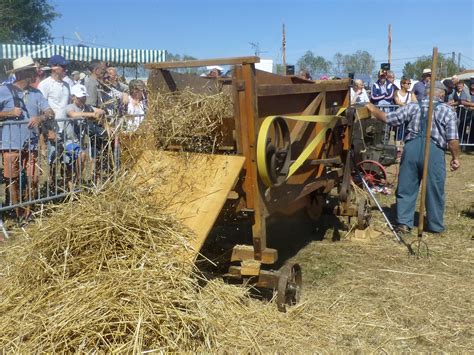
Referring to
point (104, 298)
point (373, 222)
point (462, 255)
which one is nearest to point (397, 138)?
point (373, 222)

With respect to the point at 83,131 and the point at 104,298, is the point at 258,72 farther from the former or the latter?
the point at 83,131

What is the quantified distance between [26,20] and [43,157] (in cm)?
3501

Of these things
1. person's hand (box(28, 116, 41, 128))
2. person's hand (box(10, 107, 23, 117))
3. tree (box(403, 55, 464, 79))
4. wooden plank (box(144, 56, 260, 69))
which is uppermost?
tree (box(403, 55, 464, 79))

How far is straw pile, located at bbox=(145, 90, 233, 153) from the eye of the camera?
412 cm

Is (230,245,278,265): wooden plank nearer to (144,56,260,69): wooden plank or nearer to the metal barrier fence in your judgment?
(144,56,260,69): wooden plank

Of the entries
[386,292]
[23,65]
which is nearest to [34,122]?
[23,65]

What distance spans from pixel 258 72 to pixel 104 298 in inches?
88.5

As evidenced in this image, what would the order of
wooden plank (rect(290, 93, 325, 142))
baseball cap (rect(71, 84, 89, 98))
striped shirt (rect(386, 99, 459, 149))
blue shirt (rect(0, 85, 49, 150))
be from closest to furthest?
wooden plank (rect(290, 93, 325, 142)) < striped shirt (rect(386, 99, 459, 149)) < blue shirt (rect(0, 85, 49, 150)) < baseball cap (rect(71, 84, 89, 98))

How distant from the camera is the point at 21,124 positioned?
246 inches

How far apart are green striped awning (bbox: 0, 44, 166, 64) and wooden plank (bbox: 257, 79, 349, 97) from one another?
11.1m

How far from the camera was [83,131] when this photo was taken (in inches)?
275

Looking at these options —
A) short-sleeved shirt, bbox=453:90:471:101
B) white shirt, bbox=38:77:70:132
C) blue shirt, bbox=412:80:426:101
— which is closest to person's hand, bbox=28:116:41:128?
white shirt, bbox=38:77:70:132

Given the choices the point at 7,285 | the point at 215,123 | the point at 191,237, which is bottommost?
the point at 7,285

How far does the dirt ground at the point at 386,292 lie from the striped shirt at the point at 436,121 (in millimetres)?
1263
